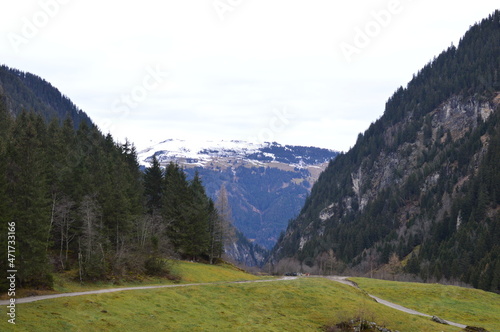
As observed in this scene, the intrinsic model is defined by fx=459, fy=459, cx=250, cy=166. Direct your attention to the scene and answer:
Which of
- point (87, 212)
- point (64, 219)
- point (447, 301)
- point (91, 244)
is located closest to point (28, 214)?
point (87, 212)

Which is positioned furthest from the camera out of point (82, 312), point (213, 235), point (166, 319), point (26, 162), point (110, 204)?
point (213, 235)

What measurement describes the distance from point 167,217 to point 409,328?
5796cm

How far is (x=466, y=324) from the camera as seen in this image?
66.9m

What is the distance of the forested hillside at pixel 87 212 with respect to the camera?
167 ft

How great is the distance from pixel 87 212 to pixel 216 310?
23.7 meters

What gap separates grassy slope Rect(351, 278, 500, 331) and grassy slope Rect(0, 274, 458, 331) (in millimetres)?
9089

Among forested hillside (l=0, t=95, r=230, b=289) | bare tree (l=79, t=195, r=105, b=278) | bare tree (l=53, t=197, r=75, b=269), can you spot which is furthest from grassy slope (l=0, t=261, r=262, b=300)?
bare tree (l=53, t=197, r=75, b=269)

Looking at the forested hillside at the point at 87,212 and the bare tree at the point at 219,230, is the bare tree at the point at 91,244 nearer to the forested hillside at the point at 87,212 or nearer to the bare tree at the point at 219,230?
the forested hillside at the point at 87,212

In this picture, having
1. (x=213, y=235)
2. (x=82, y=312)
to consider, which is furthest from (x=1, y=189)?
(x=213, y=235)

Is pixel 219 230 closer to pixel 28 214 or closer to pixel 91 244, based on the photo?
pixel 91 244

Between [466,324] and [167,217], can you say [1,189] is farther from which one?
[466,324]

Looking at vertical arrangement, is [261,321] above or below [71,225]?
below

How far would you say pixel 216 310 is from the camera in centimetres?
5372

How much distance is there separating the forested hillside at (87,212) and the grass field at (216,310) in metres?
8.28
